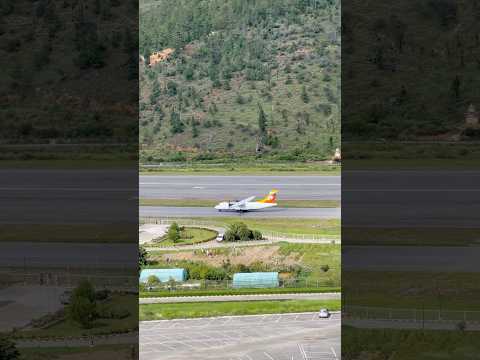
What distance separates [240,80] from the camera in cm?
2377

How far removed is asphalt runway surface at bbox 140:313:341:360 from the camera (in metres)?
7.64

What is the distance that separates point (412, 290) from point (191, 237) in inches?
352

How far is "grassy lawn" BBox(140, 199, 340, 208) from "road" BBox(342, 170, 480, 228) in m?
5.19

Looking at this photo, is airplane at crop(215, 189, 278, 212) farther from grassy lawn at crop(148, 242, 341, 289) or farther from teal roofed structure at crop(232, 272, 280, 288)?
teal roofed structure at crop(232, 272, 280, 288)

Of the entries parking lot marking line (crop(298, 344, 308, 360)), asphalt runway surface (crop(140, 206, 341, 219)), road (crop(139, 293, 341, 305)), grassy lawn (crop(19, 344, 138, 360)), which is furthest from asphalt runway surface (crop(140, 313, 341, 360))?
asphalt runway surface (crop(140, 206, 341, 219))

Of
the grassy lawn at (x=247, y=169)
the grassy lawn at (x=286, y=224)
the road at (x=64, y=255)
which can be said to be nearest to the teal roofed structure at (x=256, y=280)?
the grassy lawn at (x=286, y=224)

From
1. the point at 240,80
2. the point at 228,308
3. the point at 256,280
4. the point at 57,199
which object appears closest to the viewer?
the point at 228,308

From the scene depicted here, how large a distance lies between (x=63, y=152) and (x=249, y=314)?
4.23 metres

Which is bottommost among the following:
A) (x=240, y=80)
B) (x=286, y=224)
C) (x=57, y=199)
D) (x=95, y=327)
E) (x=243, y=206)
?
(x=286, y=224)

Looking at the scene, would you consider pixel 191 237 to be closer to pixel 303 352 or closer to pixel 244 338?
pixel 244 338

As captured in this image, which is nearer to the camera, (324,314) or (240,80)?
(324,314)

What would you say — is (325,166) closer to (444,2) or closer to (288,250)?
(288,250)

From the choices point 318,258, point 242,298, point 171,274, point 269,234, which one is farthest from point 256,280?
point 269,234

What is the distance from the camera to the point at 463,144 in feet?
23.8
